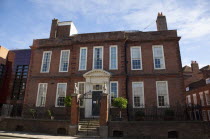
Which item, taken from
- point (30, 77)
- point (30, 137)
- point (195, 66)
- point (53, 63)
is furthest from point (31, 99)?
point (195, 66)

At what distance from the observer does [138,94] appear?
1575 cm

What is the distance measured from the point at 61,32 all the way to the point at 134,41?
34.1ft

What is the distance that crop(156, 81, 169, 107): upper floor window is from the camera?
15200 millimetres

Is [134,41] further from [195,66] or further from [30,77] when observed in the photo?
[195,66]

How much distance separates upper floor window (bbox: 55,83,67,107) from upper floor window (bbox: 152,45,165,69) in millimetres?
10725

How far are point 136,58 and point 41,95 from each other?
39.4ft

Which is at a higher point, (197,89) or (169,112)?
(197,89)

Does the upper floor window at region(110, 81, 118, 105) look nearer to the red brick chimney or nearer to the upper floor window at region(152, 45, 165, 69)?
the upper floor window at region(152, 45, 165, 69)

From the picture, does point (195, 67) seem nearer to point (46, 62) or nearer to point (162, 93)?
point (162, 93)

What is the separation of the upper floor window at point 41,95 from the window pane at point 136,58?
10850mm

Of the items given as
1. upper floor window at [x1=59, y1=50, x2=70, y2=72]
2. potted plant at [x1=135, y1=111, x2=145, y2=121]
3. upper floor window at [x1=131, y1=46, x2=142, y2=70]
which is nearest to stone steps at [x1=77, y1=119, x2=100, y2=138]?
potted plant at [x1=135, y1=111, x2=145, y2=121]

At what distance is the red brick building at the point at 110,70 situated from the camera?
15577mm

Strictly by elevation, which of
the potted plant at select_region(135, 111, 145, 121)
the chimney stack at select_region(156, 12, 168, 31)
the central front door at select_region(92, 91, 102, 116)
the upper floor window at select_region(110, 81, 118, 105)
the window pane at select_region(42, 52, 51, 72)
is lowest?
the potted plant at select_region(135, 111, 145, 121)

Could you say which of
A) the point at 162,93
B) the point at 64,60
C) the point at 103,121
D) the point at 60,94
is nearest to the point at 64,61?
the point at 64,60
